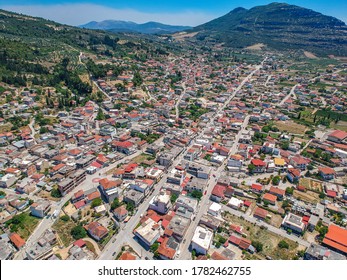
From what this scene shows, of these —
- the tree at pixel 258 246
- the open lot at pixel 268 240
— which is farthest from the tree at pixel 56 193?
the tree at pixel 258 246

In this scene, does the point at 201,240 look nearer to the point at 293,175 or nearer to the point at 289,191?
the point at 289,191

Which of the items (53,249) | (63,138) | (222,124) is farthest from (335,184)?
(63,138)

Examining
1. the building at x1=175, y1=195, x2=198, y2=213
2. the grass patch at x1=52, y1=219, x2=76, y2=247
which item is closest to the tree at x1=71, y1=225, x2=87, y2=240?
the grass patch at x1=52, y1=219, x2=76, y2=247

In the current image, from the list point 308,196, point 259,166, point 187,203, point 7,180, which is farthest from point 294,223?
point 7,180

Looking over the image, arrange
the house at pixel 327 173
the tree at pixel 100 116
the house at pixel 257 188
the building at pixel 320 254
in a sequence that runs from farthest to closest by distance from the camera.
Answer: the tree at pixel 100 116 → the house at pixel 327 173 → the house at pixel 257 188 → the building at pixel 320 254

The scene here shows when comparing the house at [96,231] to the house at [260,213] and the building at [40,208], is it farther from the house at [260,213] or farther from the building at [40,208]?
the house at [260,213]

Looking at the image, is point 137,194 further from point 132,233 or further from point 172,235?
point 172,235
